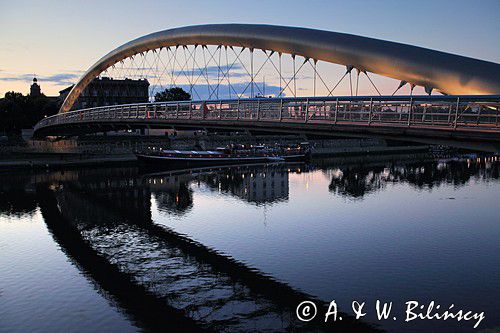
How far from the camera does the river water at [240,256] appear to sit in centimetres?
2020

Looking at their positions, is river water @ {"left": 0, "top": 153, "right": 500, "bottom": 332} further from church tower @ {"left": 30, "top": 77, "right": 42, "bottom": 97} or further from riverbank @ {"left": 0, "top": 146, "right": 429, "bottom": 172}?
church tower @ {"left": 30, "top": 77, "right": 42, "bottom": 97}

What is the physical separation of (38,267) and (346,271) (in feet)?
47.5

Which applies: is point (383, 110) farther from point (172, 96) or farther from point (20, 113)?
point (172, 96)

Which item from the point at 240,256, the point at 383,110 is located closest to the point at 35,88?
the point at 240,256

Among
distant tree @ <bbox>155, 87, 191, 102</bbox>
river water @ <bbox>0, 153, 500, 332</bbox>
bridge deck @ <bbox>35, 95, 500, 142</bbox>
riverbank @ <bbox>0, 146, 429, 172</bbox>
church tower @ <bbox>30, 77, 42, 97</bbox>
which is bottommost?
river water @ <bbox>0, 153, 500, 332</bbox>

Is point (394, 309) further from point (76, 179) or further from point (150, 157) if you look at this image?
point (150, 157)

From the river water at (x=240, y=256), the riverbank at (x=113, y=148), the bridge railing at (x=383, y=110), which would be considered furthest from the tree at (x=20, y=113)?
the bridge railing at (x=383, y=110)

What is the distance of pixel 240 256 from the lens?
28.1 meters

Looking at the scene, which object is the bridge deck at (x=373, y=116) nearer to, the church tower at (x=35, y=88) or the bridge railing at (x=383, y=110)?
the bridge railing at (x=383, y=110)

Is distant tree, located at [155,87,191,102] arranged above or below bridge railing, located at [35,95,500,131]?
above

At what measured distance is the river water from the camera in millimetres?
20203

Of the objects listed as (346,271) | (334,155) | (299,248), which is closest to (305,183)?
(299,248)

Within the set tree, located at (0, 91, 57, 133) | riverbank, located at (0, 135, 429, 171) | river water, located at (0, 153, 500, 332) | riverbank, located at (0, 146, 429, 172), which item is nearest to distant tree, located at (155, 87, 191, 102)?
riverbank, located at (0, 135, 429, 171)


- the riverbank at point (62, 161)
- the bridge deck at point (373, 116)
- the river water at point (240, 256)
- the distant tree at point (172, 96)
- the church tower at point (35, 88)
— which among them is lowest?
the river water at point (240, 256)
